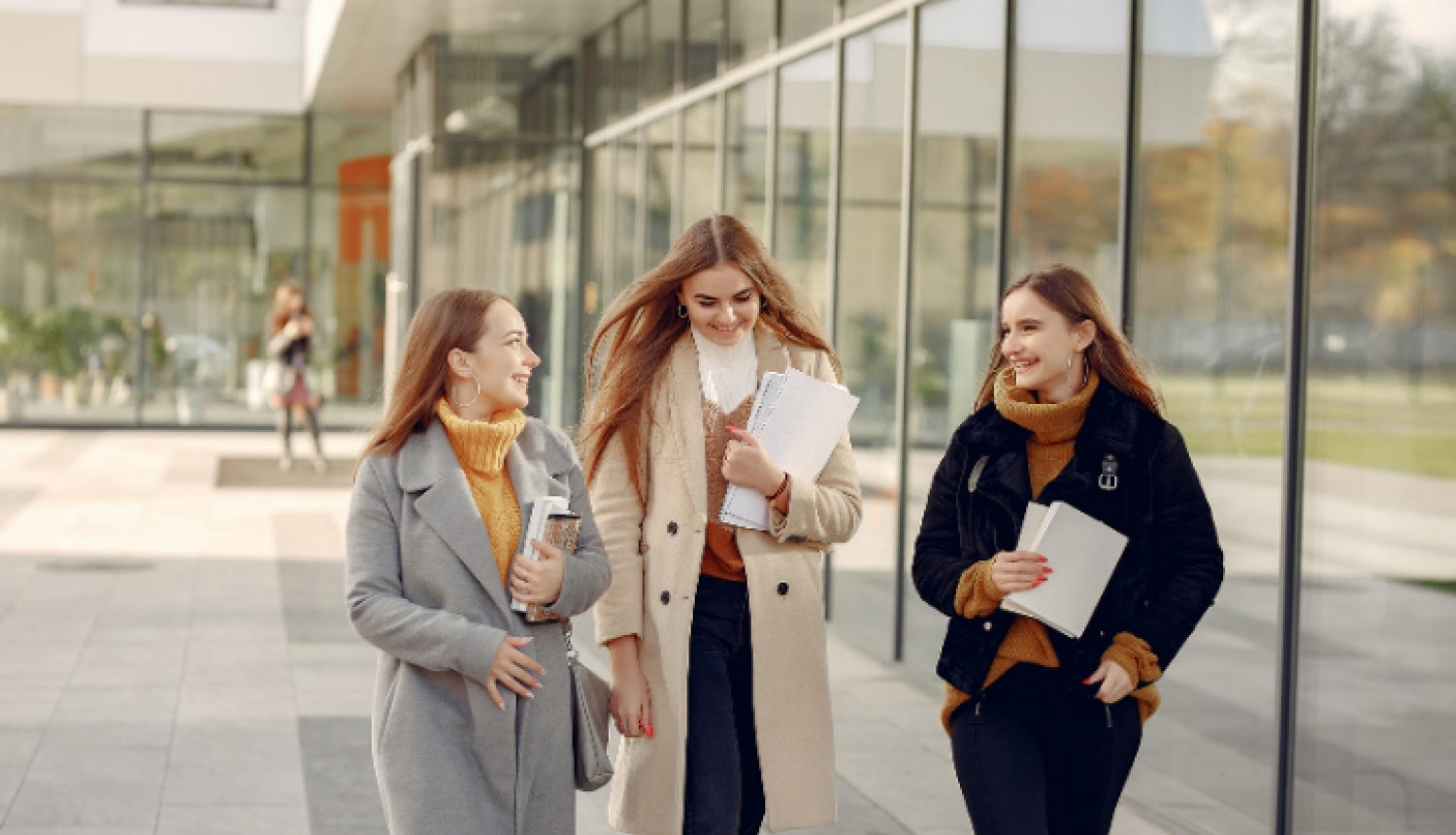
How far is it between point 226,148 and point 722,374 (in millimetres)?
23830

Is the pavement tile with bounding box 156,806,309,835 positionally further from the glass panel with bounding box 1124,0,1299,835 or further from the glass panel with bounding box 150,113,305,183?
the glass panel with bounding box 150,113,305,183

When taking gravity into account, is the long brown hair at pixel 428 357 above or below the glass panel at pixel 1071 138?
below

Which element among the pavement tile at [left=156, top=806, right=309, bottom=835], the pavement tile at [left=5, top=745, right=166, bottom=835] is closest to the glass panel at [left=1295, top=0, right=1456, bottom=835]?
the pavement tile at [left=156, top=806, right=309, bottom=835]

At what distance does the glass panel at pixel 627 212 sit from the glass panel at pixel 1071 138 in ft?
25.5

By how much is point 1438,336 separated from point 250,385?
2348cm

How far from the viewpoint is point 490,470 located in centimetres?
340

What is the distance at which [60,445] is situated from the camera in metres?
22.8

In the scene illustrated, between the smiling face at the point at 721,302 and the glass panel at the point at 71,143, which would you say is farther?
the glass panel at the point at 71,143

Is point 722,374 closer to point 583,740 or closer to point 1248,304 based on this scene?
point 583,740

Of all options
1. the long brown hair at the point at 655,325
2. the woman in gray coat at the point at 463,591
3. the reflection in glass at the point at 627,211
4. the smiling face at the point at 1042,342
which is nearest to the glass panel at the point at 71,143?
the reflection in glass at the point at 627,211

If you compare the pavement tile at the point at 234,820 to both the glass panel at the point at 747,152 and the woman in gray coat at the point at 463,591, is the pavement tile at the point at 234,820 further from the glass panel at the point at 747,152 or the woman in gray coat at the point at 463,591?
the glass panel at the point at 747,152

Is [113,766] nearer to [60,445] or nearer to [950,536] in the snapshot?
[950,536]

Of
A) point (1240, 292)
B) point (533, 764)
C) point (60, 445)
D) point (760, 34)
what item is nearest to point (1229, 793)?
point (1240, 292)

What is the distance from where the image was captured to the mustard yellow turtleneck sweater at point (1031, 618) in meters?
3.29
